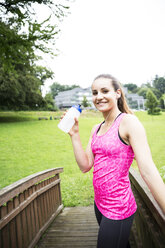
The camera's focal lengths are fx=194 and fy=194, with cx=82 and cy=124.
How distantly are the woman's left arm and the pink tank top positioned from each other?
117mm

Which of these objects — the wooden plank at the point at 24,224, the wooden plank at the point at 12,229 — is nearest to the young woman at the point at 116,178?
the wooden plank at the point at 12,229

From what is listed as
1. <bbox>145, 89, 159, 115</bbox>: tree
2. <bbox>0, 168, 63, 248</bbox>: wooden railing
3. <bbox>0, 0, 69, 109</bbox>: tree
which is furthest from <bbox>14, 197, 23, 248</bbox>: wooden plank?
<bbox>145, 89, 159, 115</bbox>: tree

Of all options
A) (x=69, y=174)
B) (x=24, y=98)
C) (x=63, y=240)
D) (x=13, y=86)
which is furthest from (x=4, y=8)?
(x=24, y=98)

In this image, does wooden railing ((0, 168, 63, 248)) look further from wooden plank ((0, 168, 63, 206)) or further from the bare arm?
the bare arm

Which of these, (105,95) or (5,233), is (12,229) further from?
(105,95)

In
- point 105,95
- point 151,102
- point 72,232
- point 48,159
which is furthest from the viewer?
point 151,102

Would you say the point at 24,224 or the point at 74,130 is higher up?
the point at 74,130

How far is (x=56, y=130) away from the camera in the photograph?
2255 centimetres

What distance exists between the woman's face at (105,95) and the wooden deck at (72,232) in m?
2.67

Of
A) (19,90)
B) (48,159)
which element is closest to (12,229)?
(48,159)

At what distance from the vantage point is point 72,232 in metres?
3.73

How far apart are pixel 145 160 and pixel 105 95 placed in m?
0.61

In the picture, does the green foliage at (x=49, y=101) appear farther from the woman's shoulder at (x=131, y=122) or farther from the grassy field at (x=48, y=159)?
the woman's shoulder at (x=131, y=122)

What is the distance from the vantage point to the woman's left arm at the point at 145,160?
1.08m
